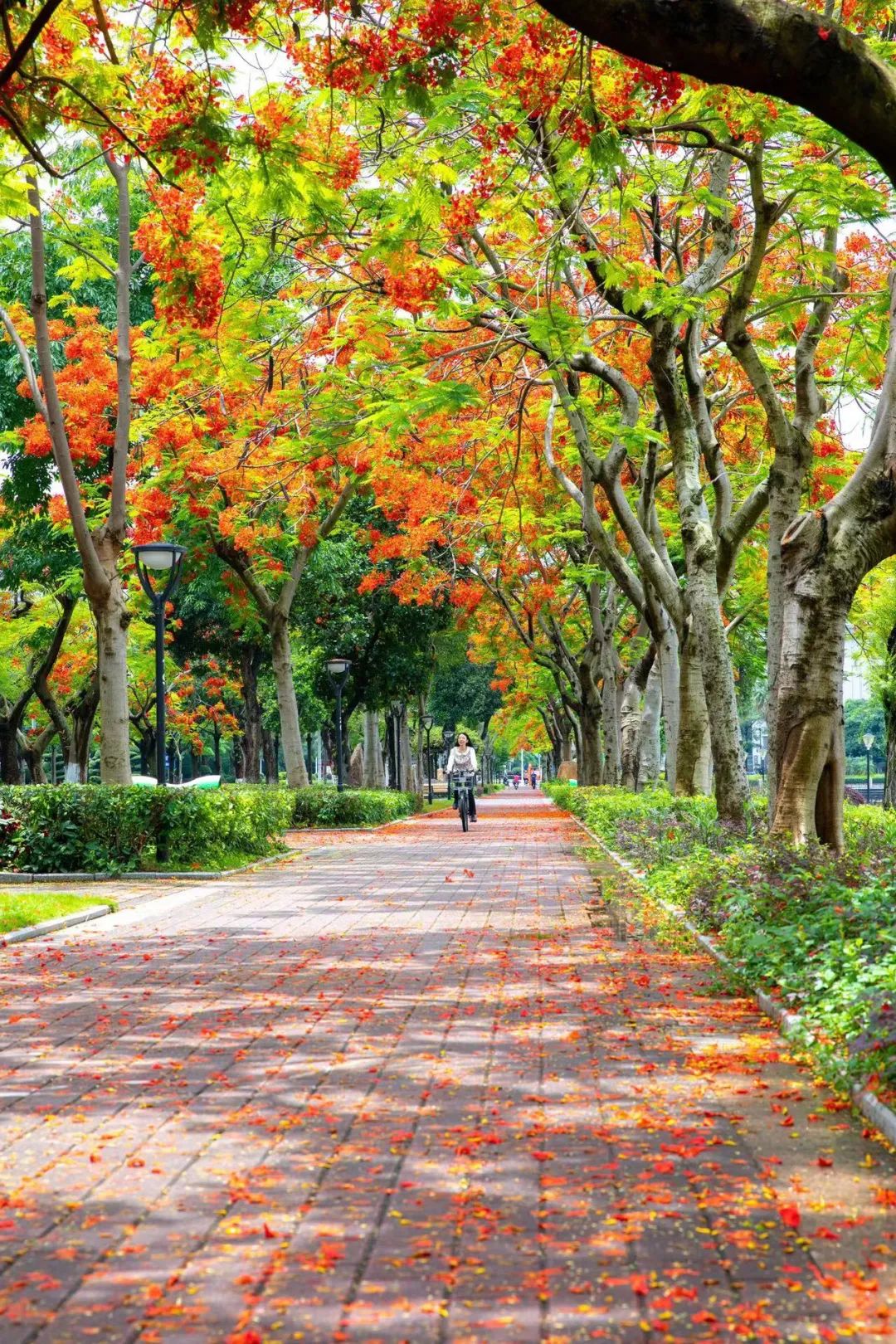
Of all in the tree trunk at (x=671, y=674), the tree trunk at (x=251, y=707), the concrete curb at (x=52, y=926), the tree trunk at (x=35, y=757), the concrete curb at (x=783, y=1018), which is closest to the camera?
the concrete curb at (x=783, y=1018)

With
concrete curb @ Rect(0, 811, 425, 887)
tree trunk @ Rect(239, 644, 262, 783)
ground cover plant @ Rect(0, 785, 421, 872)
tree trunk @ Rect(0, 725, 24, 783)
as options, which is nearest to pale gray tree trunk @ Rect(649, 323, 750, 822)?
concrete curb @ Rect(0, 811, 425, 887)

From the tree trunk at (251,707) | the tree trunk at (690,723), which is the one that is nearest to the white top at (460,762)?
the tree trunk at (251,707)

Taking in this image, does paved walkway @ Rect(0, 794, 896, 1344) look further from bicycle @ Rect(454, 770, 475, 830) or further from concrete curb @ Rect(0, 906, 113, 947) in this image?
bicycle @ Rect(454, 770, 475, 830)

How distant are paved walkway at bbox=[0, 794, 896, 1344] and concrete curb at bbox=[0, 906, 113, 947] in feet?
5.51

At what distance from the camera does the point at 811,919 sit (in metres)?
7.96

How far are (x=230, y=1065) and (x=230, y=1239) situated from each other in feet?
8.25

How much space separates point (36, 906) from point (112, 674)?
17.8ft

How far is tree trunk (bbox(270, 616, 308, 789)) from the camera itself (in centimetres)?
2717

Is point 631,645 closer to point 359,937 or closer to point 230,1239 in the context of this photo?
point 359,937

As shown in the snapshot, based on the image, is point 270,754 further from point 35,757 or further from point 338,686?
point 338,686

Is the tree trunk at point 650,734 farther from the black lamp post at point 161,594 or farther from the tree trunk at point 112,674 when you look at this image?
the tree trunk at point 112,674

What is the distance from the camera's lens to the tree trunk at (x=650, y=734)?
86.9 ft

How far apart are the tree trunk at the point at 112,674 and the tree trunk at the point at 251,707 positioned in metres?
20.5

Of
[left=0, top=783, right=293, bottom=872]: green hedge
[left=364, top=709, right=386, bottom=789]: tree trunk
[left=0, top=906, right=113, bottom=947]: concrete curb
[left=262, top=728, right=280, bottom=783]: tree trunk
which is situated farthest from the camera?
[left=262, top=728, right=280, bottom=783]: tree trunk
